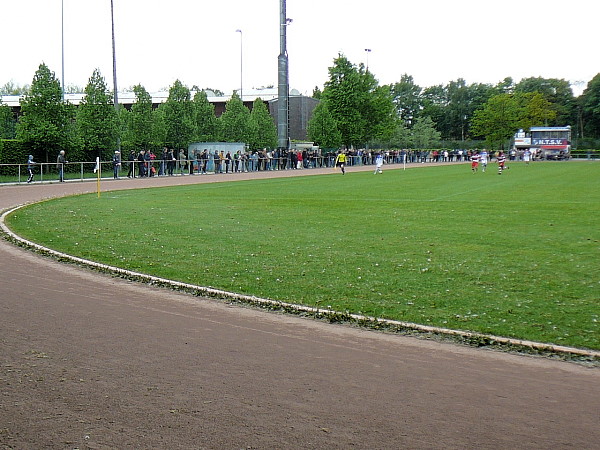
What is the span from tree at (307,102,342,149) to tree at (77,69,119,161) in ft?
104

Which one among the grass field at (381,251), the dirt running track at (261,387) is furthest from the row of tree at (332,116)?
the dirt running track at (261,387)

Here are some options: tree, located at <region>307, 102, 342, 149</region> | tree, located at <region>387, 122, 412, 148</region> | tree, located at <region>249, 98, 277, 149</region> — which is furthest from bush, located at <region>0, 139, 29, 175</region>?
tree, located at <region>387, 122, 412, 148</region>

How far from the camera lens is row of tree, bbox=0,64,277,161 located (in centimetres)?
3991

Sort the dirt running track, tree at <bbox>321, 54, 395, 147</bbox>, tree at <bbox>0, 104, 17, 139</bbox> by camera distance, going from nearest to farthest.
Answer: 1. the dirt running track
2. tree at <bbox>0, 104, 17, 139</bbox>
3. tree at <bbox>321, 54, 395, 147</bbox>

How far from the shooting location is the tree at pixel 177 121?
169ft

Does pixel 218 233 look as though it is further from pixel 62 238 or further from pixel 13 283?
pixel 13 283

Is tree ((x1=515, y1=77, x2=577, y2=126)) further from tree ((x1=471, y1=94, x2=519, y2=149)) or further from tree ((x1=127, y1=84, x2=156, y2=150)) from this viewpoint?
tree ((x1=127, y1=84, x2=156, y2=150))

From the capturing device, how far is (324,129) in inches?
2867

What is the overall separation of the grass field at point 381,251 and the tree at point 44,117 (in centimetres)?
1801

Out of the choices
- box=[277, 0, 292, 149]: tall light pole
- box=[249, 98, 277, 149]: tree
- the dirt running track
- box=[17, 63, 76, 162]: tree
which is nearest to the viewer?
the dirt running track

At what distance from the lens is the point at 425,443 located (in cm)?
454

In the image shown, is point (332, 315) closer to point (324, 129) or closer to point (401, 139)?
point (324, 129)

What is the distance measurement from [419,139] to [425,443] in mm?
120603

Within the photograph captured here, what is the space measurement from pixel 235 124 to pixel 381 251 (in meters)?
50.9
